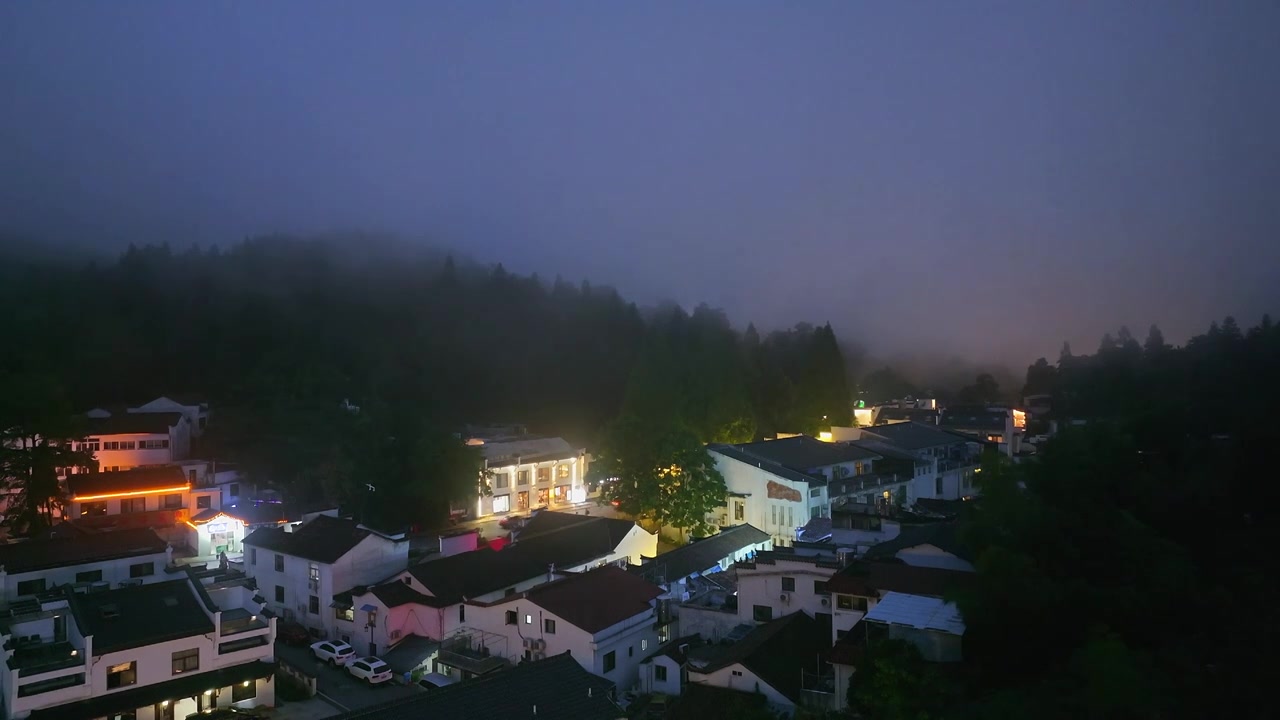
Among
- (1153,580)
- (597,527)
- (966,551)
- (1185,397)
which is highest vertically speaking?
(1185,397)

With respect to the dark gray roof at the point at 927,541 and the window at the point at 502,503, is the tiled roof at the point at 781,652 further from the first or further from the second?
the window at the point at 502,503

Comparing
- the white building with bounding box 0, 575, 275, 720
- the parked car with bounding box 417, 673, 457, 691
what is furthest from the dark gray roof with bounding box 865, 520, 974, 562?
the white building with bounding box 0, 575, 275, 720

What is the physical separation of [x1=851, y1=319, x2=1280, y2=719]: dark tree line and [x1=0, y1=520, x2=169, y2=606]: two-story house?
10799mm

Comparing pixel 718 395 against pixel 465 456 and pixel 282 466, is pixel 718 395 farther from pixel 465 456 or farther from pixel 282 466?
pixel 282 466

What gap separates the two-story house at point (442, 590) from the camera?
10891 millimetres

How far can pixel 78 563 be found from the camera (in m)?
11.3

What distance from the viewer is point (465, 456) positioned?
18.7 metres

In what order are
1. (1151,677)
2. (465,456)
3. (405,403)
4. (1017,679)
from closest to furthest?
1. (1151,677)
2. (1017,679)
3. (465,456)
4. (405,403)

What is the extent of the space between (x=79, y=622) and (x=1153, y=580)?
36.2 ft

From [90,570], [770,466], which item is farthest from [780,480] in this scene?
[90,570]

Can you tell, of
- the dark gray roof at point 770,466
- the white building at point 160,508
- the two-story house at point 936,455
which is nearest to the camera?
the white building at point 160,508

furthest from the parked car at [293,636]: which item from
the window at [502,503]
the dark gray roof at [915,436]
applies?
the dark gray roof at [915,436]

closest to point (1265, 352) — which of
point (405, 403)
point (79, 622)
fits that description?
point (79, 622)

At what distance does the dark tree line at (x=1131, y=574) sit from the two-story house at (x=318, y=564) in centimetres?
816
